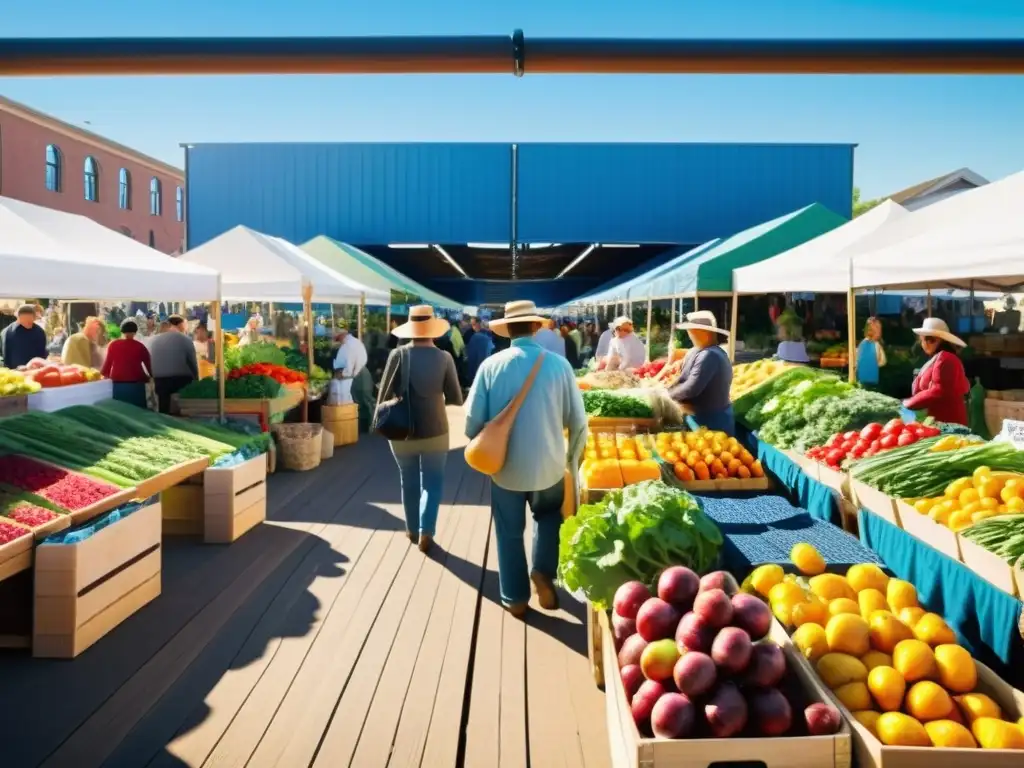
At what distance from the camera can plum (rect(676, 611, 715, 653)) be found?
269 centimetres

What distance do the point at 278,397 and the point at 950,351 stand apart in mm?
6945

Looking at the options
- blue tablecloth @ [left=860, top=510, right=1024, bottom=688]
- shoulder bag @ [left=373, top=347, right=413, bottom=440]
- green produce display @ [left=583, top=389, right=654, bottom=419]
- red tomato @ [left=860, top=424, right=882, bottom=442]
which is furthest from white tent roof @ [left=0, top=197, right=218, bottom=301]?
red tomato @ [left=860, top=424, right=882, bottom=442]

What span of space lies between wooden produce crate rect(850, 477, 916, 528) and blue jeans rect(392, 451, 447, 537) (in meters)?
2.79

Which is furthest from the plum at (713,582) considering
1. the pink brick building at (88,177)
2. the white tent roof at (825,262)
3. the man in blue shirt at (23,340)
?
the pink brick building at (88,177)

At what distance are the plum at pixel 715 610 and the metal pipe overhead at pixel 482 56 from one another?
1.63m

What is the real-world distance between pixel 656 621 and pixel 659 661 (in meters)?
0.22

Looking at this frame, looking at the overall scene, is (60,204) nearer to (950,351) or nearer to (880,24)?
(950,351)

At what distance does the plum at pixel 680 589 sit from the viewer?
9.73 ft

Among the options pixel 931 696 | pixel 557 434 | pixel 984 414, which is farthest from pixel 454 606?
pixel 984 414

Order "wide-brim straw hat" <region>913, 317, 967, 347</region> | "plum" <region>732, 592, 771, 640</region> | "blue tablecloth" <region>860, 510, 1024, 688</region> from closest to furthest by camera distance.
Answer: "plum" <region>732, 592, 771, 640</region>
"blue tablecloth" <region>860, 510, 1024, 688</region>
"wide-brim straw hat" <region>913, 317, 967, 347</region>

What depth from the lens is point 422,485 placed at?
6.38 metres

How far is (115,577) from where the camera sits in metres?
4.79

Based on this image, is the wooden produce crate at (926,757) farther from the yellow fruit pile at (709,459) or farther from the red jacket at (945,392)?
the red jacket at (945,392)

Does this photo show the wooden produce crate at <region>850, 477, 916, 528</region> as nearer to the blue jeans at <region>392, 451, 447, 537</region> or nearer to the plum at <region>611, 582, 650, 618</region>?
the plum at <region>611, 582, 650, 618</region>
